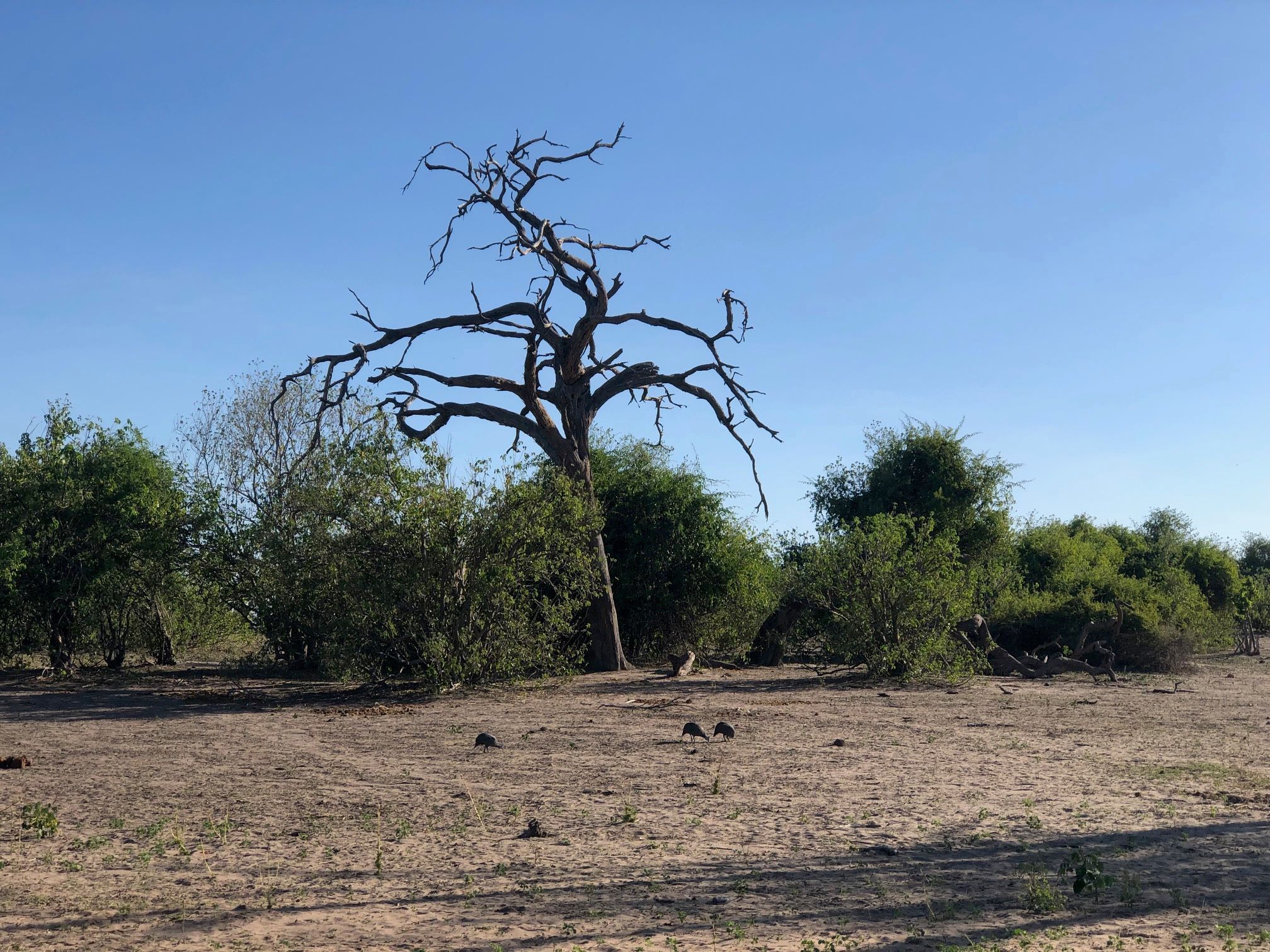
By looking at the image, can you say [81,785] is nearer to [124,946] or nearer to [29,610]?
[124,946]

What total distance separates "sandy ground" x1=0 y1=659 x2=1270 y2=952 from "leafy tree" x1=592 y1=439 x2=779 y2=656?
401 inches

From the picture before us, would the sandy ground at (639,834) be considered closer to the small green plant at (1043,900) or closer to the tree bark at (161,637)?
the small green plant at (1043,900)

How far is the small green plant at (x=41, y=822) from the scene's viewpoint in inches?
283

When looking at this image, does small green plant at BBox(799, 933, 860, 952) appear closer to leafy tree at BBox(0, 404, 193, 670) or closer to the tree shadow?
the tree shadow

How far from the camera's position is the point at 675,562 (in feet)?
78.6

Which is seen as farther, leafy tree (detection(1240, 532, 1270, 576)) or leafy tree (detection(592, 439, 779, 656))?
leafy tree (detection(1240, 532, 1270, 576))

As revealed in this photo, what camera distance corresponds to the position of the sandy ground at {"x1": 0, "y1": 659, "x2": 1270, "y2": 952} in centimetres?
530

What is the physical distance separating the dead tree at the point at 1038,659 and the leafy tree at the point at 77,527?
47.8 ft

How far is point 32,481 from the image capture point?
1980cm

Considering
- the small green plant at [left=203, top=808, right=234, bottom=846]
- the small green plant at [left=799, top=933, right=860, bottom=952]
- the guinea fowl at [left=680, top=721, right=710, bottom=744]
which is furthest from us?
the guinea fowl at [left=680, top=721, right=710, bottom=744]

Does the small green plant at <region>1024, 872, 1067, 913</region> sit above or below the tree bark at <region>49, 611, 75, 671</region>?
below

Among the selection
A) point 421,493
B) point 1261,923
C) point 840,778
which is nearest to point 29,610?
point 421,493

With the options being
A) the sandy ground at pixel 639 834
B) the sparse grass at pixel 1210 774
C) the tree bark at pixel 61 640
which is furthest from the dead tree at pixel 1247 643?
the tree bark at pixel 61 640

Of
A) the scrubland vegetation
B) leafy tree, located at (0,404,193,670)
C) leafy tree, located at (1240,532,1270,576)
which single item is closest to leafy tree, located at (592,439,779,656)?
the scrubland vegetation
